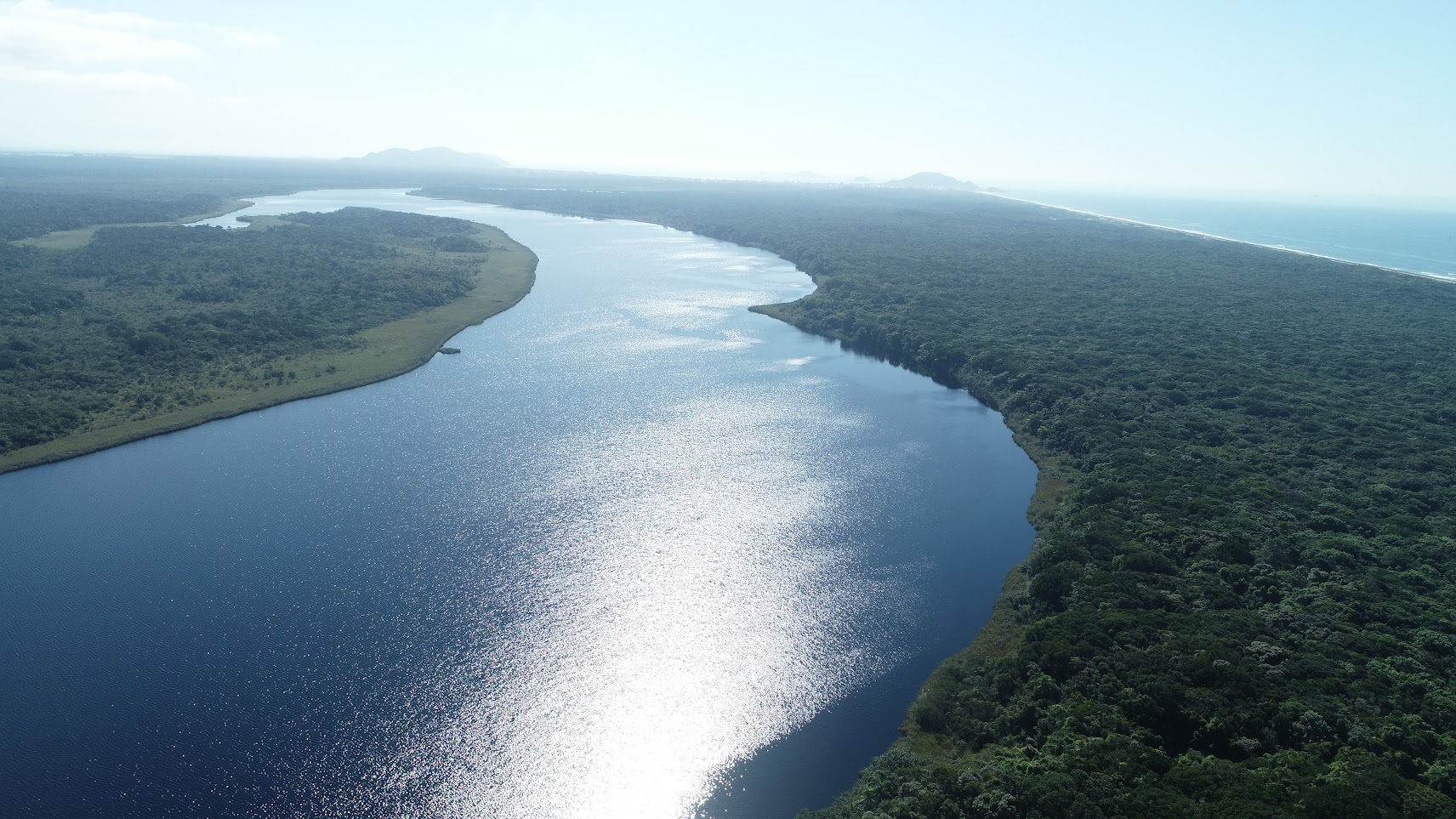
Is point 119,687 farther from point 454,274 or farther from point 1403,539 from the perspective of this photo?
point 454,274

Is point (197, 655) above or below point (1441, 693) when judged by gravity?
below

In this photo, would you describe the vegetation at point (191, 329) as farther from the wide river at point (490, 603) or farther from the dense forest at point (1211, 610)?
the dense forest at point (1211, 610)

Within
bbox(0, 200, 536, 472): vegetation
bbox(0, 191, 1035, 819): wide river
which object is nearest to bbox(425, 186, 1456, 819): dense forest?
bbox(0, 191, 1035, 819): wide river

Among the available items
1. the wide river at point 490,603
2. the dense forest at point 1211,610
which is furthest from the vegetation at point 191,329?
the dense forest at point 1211,610

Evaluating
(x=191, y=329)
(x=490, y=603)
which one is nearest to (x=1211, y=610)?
(x=490, y=603)

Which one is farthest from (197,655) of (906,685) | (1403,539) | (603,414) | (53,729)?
(1403,539)
